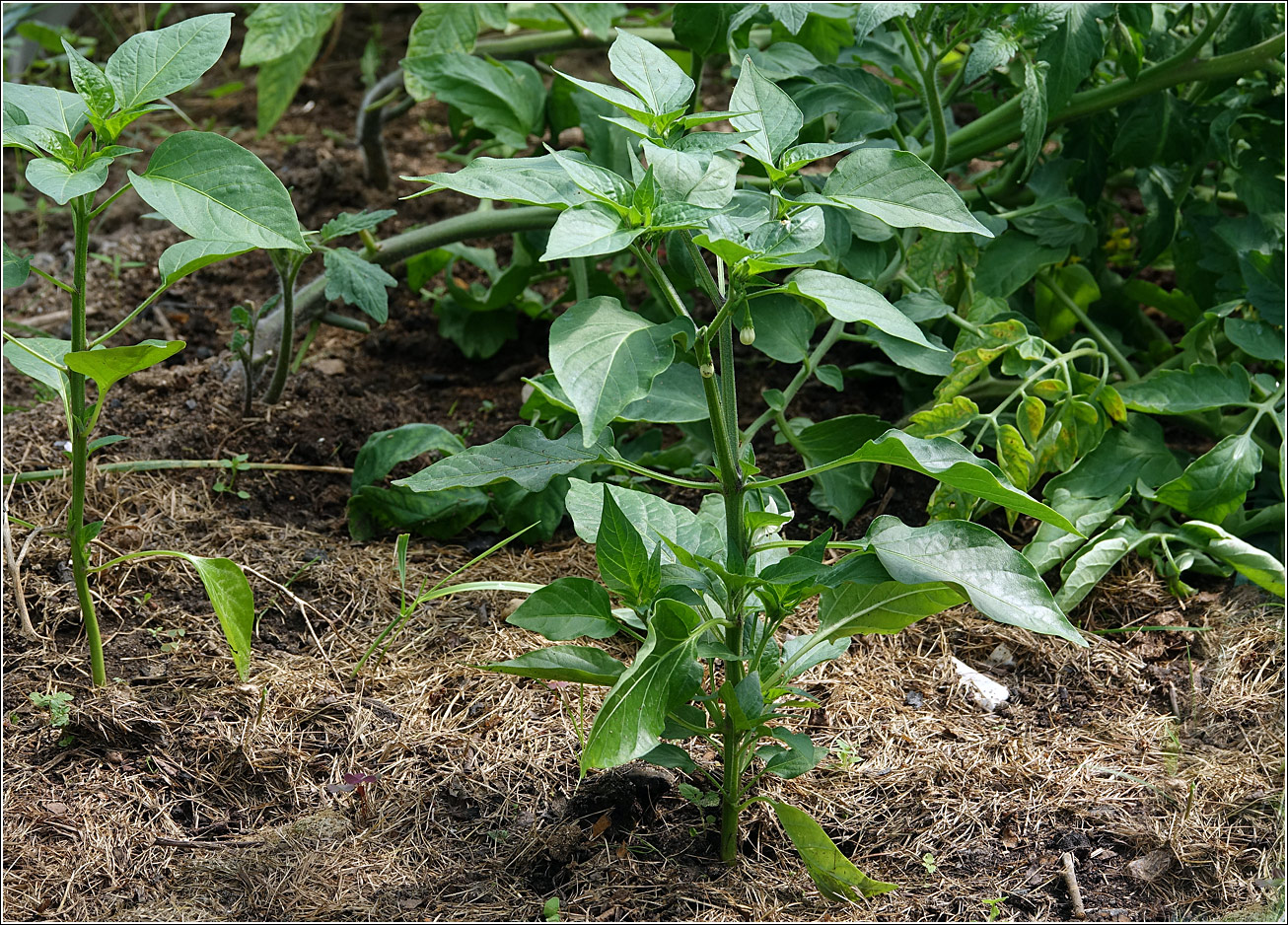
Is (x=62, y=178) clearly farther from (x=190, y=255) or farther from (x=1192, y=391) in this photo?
(x=1192, y=391)

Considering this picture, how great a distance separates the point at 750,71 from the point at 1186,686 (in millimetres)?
1287

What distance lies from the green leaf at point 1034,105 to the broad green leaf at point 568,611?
1184mm

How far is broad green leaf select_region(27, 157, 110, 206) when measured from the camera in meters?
1.16

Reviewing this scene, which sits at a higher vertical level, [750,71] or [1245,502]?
[750,71]

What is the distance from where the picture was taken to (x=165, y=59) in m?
1.34

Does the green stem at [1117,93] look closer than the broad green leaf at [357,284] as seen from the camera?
No

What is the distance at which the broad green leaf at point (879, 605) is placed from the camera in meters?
1.24

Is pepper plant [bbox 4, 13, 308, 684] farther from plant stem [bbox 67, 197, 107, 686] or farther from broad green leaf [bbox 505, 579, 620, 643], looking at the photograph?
broad green leaf [bbox 505, 579, 620, 643]

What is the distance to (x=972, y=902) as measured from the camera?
1.38 meters

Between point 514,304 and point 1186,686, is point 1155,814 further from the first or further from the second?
point 514,304

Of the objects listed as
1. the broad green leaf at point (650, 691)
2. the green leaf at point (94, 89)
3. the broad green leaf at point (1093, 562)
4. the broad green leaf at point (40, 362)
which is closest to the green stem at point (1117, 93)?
the broad green leaf at point (1093, 562)

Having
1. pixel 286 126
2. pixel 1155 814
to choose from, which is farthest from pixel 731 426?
pixel 286 126

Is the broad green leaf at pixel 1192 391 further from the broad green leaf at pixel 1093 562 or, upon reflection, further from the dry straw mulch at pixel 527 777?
the dry straw mulch at pixel 527 777

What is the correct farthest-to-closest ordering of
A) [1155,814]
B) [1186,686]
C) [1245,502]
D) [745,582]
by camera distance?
[1245,502]
[1186,686]
[1155,814]
[745,582]
